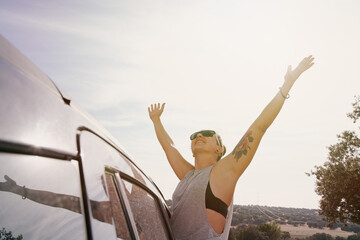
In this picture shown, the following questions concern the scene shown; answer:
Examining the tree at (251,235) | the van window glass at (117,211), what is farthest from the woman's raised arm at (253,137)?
the tree at (251,235)

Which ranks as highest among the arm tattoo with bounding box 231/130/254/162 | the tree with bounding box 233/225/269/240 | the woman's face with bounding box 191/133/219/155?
the woman's face with bounding box 191/133/219/155

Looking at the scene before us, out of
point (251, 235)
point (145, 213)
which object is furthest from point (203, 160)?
point (251, 235)

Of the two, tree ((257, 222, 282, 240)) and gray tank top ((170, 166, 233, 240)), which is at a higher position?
gray tank top ((170, 166, 233, 240))

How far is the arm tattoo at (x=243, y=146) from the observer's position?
3166 millimetres

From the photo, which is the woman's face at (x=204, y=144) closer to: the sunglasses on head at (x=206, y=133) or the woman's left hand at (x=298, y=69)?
the sunglasses on head at (x=206, y=133)

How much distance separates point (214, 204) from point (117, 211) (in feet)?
5.14

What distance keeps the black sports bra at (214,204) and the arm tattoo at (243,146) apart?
0.42 meters

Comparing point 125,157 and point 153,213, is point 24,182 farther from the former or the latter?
point 153,213

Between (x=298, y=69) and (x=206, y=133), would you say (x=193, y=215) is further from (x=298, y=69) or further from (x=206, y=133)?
(x=298, y=69)

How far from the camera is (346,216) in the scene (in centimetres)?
2284

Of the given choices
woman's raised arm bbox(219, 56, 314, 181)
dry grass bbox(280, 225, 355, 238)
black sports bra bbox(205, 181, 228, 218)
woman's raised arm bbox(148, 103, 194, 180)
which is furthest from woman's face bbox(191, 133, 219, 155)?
dry grass bbox(280, 225, 355, 238)

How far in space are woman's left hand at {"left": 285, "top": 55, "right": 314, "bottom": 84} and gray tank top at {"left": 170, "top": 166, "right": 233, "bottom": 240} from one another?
123 cm

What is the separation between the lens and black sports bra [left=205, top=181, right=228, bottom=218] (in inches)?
114

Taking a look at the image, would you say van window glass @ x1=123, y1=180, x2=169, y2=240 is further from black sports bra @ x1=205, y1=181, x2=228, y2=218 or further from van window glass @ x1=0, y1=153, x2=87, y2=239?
van window glass @ x1=0, y1=153, x2=87, y2=239
